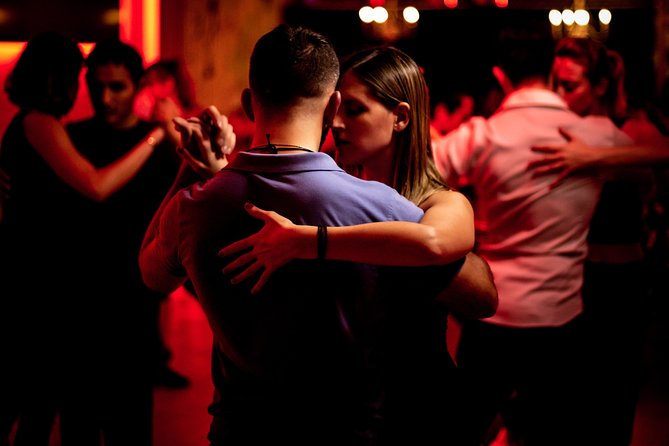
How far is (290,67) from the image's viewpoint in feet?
4.33

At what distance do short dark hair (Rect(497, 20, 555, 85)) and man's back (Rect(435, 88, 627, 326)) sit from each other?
62 millimetres

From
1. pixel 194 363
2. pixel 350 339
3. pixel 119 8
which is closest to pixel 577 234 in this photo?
pixel 350 339

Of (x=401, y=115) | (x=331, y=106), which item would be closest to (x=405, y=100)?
(x=401, y=115)

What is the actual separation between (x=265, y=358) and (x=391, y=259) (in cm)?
26

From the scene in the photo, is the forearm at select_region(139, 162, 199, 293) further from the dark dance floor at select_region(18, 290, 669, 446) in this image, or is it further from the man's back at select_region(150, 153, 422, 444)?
the dark dance floor at select_region(18, 290, 669, 446)

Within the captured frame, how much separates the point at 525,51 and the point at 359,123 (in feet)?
3.47

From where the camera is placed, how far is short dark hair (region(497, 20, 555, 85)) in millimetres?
2549

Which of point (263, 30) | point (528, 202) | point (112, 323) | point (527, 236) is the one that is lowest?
point (112, 323)

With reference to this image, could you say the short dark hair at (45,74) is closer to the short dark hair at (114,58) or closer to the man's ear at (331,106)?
the short dark hair at (114,58)

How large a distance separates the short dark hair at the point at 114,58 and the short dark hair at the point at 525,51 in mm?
1270

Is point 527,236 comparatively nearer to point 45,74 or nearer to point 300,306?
point 300,306

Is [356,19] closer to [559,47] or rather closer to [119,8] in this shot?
[119,8]

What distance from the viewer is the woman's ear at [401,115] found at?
1745 mm

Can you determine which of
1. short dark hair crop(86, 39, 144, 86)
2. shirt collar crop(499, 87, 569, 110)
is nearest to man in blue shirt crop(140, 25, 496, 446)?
shirt collar crop(499, 87, 569, 110)
